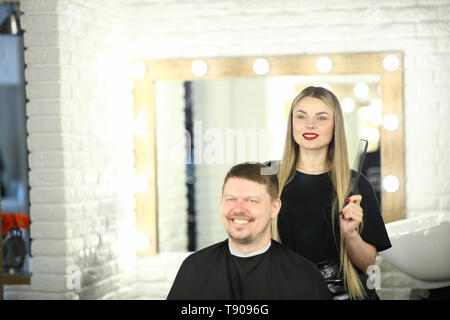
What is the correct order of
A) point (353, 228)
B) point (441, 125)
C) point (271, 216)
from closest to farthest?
1. point (271, 216)
2. point (353, 228)
3. point (441, 125)

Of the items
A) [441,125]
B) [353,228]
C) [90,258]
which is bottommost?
[90,258]

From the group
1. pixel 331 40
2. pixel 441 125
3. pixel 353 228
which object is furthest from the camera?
pixel 331 40

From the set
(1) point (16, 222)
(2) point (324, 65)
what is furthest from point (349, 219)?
(1) point (16, 222)

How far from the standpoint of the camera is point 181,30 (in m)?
2.44

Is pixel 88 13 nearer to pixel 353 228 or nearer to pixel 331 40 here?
pixel 331 40

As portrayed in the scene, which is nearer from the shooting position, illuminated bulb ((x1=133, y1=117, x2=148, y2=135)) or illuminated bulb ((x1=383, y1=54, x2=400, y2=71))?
illuminated bulb ((x1=383, y1=54, x2=400, y2=71))

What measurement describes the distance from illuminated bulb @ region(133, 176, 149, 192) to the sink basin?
1041 mm

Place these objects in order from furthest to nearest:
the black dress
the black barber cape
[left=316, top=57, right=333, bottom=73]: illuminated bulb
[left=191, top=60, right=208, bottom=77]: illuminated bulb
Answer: [left=191, top=60, right=208, bottom=77]: illuminated bulb → [left=316, top=57, right=333, bottom=73]: illuminated bulb → the black dress → the black barber cape

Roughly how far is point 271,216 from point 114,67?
3.37 ft

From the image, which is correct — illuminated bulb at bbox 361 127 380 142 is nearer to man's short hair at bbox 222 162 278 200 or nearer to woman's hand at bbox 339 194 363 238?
woman's hand at bbox 339 194 363 238

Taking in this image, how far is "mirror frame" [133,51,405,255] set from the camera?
227cm

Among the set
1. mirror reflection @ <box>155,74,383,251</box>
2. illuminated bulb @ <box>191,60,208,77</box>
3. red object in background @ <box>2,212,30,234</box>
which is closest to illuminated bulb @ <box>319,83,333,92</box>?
mirror reflection @ <box>155,74,383,251</box>

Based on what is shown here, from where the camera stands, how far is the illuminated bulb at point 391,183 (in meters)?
2.27
